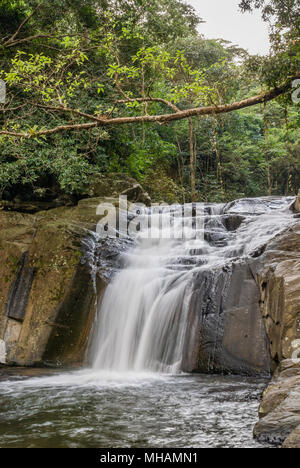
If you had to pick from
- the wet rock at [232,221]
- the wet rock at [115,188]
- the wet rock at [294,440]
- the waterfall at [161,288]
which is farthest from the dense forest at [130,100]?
the wet rock at [294,440]

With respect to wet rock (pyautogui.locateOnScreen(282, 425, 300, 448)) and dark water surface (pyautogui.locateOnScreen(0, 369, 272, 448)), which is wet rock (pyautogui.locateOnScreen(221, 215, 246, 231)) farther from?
wet rock (pyautogui.locateOnScreen(282, 425, 300, 448))

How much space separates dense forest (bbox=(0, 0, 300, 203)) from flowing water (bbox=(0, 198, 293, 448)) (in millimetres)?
2717

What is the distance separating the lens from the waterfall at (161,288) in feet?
21.8

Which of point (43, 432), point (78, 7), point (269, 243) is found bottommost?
point (43, 432)

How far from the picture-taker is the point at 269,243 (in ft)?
22.0

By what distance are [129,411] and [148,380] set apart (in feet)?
5.14

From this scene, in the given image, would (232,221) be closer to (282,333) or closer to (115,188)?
(115,188)

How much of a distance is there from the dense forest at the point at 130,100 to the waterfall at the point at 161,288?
2.57 meters

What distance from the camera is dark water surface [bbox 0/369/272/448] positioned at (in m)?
3.40

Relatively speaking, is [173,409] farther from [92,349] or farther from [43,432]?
[92,349]

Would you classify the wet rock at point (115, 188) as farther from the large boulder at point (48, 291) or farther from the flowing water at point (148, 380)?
the large boulder at point (48, 291)

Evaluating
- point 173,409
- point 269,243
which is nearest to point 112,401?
point 173,409

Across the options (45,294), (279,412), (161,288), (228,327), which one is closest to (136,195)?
(161,288)

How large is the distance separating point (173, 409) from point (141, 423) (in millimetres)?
554
